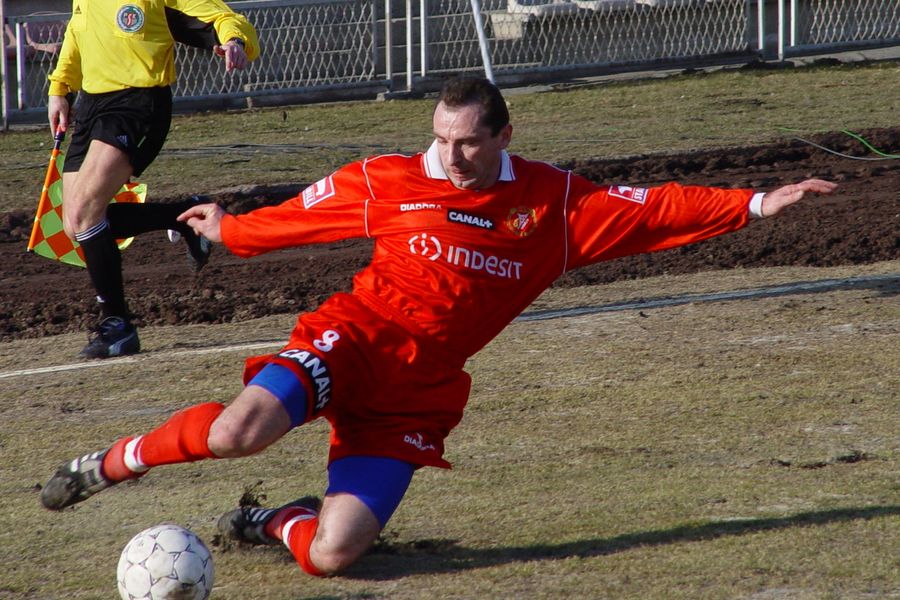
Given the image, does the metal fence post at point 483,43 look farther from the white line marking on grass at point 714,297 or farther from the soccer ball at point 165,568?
the soccer ball at point 165,568

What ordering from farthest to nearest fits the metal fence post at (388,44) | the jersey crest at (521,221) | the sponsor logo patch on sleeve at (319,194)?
the metal fence post at (388,44)
the sponsor logo patch on sleeve at (319,194)
the jersey crest at (521,221)

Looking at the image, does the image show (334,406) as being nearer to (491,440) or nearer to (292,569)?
(292,569)

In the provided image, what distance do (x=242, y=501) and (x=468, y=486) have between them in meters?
0.88

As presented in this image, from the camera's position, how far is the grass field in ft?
13.5

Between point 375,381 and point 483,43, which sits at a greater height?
point 375,381

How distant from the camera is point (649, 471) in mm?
5023

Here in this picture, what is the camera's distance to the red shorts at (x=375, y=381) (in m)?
4.30

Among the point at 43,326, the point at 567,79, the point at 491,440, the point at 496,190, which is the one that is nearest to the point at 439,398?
the point at 496,190

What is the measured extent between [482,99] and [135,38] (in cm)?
328

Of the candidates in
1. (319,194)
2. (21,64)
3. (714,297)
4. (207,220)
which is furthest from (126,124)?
(21,64)

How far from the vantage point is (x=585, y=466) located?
512 centimetres

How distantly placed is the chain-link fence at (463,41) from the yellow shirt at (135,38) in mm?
7173

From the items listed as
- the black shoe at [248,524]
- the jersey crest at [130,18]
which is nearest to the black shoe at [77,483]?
the black shoe at [248,524]

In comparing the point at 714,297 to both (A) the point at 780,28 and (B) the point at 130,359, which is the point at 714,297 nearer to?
(B) the point at 130,359
